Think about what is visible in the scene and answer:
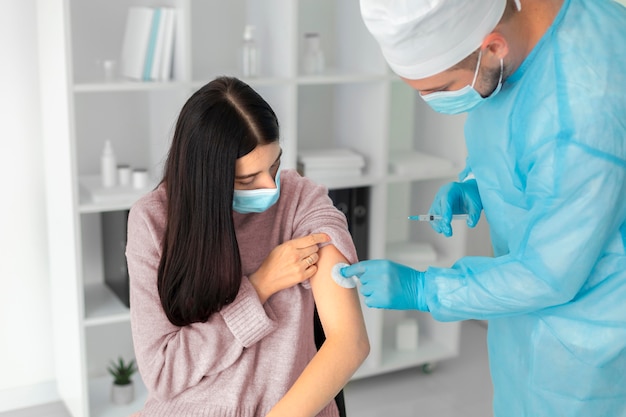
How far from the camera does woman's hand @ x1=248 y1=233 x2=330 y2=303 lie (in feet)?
5.57

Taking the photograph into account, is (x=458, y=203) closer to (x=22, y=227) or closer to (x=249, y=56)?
(x=249, y=56)

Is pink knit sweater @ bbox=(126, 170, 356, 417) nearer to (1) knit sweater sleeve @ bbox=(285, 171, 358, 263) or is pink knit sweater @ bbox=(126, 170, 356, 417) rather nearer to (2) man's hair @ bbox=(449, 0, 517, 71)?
(1) knit sweater sleeve @ bbox=(285, 171, 358, 263)

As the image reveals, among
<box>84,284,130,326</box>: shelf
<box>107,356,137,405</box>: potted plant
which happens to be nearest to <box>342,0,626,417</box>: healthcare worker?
<box>84,284,130,326</box>: shelf

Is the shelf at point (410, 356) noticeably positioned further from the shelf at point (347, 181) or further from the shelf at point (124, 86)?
the shelf at point (124, 86)

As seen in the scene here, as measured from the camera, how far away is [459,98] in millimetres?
1461

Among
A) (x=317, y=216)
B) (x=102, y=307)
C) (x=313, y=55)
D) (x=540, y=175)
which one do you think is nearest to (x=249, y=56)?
(x=313, y=55)

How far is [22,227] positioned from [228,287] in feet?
5.07

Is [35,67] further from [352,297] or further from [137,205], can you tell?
[352,297]

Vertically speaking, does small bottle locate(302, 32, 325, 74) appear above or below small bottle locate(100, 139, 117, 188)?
above

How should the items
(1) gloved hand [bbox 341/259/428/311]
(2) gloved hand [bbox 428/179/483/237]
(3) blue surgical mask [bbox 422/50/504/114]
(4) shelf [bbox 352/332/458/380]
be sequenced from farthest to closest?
(4) shelf [bbox 352/332/458/380], (2) gloved hand [bbox 428/179/483/237], (1) gloved hand [bbox 341/259/428/311], (3) blue surgical mask [bbox 422/50/504/114]

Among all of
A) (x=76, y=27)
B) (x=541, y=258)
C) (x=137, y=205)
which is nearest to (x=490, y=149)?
(x=541, y=258)

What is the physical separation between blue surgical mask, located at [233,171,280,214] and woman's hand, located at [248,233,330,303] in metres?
0.09

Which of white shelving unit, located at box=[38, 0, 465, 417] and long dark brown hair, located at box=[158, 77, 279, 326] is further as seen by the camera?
white shelving unit, located at box=[38, 0, 465, 417]

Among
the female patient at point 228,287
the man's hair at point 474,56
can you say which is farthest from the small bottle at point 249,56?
the man's hair at point 474,56
